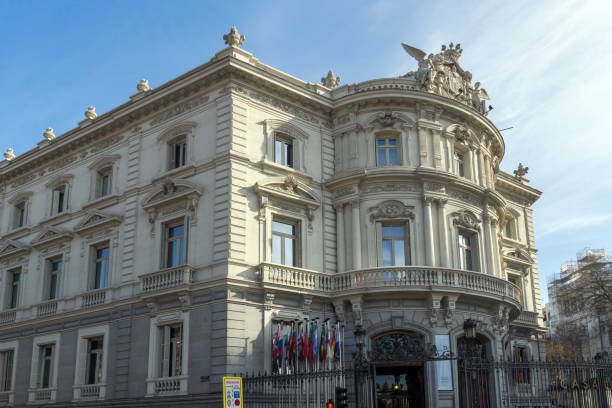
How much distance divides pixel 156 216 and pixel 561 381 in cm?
1689

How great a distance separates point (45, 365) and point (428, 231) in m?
18.7

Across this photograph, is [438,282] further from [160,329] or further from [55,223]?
[55,223]

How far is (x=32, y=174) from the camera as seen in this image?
37.3 meters

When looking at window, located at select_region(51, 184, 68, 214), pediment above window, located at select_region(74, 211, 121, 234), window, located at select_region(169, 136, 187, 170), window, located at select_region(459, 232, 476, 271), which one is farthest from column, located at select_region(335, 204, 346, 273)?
window, located at select_region(51, 184, 68, 214)

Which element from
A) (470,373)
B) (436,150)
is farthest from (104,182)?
(470,373)

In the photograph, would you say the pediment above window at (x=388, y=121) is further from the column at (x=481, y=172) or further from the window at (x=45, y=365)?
the window at (x=45, y=365)

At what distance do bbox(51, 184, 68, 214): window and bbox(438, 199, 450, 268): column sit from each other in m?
18.4

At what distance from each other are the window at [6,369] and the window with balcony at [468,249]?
22.1 metres

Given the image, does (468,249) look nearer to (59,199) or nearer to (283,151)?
(283,151)

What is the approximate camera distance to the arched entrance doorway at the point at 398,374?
27.7 metres

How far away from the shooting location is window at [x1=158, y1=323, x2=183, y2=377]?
26641mm

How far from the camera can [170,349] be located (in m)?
27.1

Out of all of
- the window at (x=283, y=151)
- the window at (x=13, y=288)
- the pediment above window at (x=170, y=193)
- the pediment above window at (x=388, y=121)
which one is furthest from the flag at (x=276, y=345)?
the window at (x=13, y=288)

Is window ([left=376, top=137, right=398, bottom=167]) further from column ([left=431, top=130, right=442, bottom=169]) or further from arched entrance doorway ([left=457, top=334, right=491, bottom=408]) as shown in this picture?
arched entrance doorway ([left=457, top=334, right=491, bottom=408])
